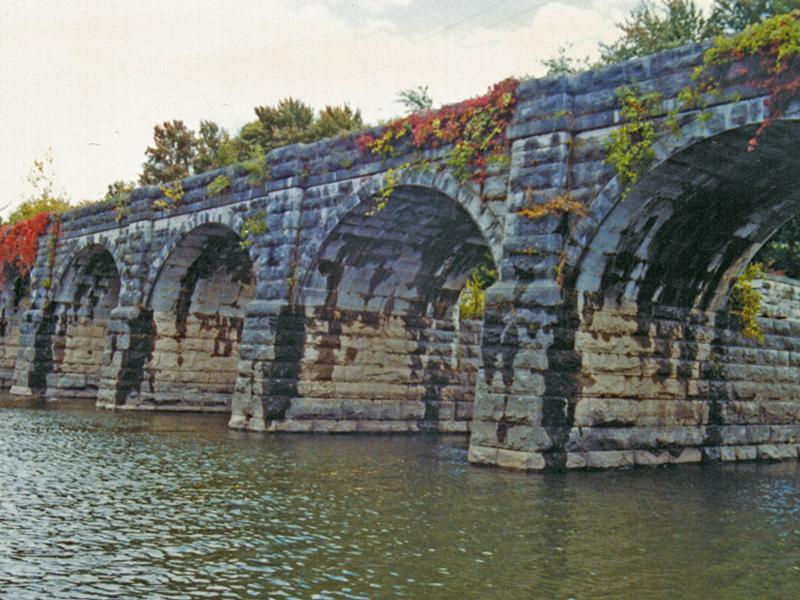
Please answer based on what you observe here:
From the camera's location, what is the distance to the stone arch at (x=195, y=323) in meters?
23.1

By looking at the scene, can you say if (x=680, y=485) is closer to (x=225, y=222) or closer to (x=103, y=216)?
(x=225, y=222)

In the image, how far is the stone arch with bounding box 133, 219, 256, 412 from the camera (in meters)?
23.1

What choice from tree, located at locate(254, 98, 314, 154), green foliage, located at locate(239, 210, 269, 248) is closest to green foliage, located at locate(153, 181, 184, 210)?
green foliage, located at locate(239, 210, 269, 248)

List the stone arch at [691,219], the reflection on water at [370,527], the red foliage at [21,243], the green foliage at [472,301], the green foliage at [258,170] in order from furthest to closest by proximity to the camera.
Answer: the red foliage at [21,243] < the green foliage at [472,301] < the green foliage at [258,170] < the stone arch at [691,219] < the reflection on water at [370,527]

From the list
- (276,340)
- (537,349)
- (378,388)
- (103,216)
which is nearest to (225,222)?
(276,340)

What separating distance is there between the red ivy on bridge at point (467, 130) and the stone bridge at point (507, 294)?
33 cm

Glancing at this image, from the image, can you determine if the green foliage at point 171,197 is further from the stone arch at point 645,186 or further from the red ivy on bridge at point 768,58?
the red ivy on bridge at point 768,58

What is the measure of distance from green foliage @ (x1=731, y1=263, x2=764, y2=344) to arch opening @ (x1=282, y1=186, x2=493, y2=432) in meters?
5.22

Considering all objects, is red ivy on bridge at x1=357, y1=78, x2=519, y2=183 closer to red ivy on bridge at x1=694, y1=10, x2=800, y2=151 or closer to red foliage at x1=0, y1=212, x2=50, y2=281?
red ivy on bridge at x1=694, y1=10, x2=800, y2=151

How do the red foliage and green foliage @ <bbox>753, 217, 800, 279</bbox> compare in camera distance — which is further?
the red foliage

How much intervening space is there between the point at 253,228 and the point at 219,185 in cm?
197

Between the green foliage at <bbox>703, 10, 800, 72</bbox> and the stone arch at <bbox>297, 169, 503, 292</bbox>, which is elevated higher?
the green foliage at <bbox>703, 10, 800, 72</bbox>

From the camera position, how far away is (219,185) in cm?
2073

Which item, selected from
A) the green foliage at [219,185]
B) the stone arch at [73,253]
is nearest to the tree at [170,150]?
the stone arch at [73,253]
